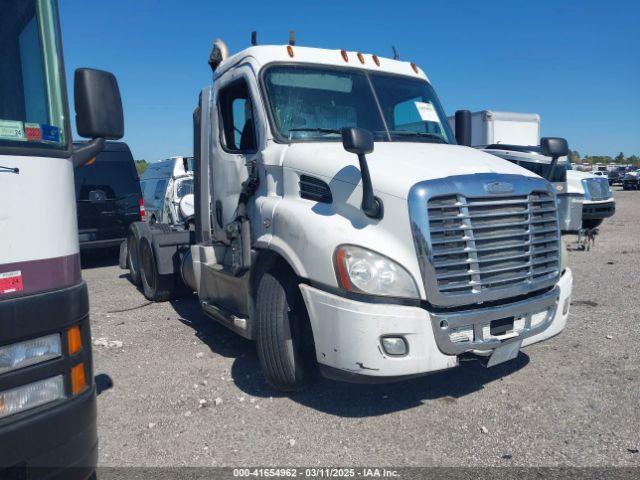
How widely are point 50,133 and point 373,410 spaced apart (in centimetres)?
292

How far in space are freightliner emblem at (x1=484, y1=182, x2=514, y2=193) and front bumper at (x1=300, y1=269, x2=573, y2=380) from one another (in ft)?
2.75

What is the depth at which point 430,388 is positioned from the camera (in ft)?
15.1

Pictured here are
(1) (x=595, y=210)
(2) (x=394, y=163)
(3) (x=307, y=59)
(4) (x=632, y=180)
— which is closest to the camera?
(2) (x=394, y=163)

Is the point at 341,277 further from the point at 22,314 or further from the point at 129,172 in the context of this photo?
the point at 129,172

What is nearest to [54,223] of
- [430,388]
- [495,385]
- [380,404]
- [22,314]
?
[22,314]

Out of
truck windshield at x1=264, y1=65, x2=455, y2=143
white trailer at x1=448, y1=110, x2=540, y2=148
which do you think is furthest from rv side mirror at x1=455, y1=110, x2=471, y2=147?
white trailer at x1=448, y1=110, x2=540, y2=148

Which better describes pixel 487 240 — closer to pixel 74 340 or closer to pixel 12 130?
pixel 74 340

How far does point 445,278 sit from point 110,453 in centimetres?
249

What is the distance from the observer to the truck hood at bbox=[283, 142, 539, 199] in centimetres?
389

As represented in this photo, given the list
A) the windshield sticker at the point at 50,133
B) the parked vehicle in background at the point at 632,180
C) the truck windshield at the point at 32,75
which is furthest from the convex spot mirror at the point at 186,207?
the parked vehicle in background at the point at 632,180

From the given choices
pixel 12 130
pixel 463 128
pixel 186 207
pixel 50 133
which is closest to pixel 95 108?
pixel 50 133

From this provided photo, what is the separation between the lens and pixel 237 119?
5.30 m

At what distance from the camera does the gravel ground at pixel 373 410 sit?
358 centimetres

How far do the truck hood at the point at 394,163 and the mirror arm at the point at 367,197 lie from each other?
0.10 m
